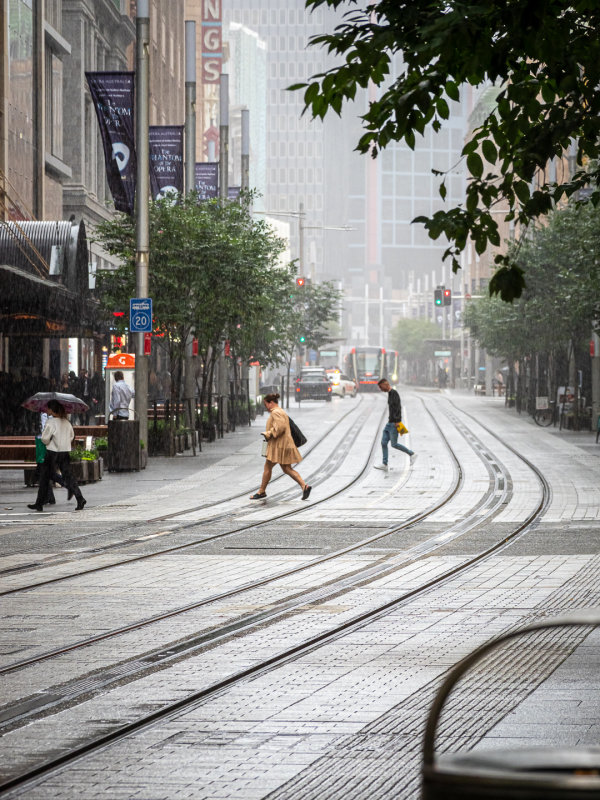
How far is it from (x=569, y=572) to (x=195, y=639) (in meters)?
4.70

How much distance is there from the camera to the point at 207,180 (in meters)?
40.6

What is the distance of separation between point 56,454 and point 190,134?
18512 millimetres

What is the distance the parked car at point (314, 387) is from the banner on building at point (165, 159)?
39.3 meters

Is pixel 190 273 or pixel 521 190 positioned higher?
pixel 190 273

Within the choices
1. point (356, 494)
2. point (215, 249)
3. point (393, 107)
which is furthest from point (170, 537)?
point (215, 249)

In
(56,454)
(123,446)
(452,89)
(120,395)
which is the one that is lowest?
(123,446)

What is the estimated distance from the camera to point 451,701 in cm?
746

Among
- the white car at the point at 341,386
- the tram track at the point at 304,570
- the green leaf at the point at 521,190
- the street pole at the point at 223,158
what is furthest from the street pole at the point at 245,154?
the green leaf at the point at 521,190

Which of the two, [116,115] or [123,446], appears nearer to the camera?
[116,115]

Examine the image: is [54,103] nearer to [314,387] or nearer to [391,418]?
[391,418]

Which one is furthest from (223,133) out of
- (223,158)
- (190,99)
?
(190,99)

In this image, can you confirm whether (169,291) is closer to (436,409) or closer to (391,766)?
(436,409)

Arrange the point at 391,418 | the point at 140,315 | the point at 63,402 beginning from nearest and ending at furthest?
1. the point at 63,402
2. the point at 140,315
3. the point at 391,418

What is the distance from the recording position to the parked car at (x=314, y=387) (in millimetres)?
72938
